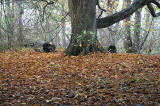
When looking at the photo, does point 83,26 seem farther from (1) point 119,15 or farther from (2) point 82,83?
(2) point 82,83

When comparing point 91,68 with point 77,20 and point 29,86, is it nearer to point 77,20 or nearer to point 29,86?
point 29,86

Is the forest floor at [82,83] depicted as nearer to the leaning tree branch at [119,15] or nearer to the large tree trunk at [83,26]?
the large tree trunk at [83,26]

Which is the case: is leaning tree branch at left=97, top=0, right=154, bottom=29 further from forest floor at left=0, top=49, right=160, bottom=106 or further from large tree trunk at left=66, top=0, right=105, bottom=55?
forest floor at left=0, top=49, right=160, bottom=106

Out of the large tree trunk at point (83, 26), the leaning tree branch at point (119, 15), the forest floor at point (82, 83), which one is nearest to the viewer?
the forest floor at point (82, 83)

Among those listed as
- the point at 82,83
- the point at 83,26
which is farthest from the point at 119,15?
the point at 82,83

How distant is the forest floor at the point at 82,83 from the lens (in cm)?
284

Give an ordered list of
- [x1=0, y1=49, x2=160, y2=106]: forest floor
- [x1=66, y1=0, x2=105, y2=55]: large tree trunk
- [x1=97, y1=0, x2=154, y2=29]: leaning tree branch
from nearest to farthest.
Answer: [x1=0, y1=49, x2=160, y2=106]: forest floor < [x1=66, y1=0, x2=105, y2=55]: large tree trunk < [x1=97, y1=0, x2=154, y2=29]: leaning tree branch

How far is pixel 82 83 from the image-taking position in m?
3.74

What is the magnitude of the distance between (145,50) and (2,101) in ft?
30.0

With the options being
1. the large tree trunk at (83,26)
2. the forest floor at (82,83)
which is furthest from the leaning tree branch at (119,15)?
the forest floor at (82,83)

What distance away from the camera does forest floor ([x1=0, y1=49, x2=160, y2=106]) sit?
112 inches

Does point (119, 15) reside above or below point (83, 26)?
above

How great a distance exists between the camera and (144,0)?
7.47 meters

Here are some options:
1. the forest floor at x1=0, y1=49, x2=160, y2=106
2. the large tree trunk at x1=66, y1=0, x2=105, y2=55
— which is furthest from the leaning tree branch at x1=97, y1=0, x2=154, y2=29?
the forest floor at x1=0, y1=49, x2=160, y2=106
